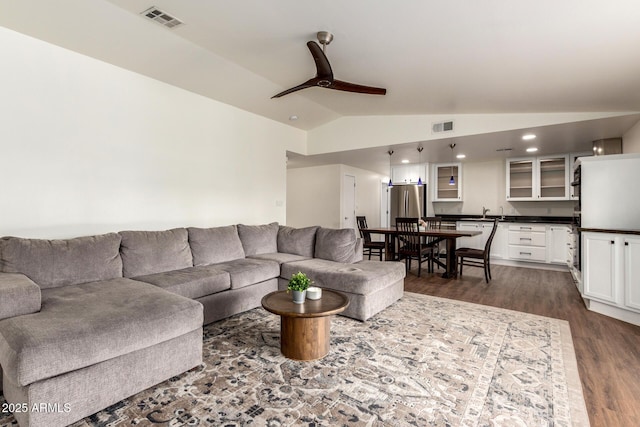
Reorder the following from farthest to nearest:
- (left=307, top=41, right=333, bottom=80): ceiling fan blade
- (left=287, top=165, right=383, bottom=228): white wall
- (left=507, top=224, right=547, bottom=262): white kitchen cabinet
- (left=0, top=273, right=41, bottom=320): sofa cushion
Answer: (left=287, top=165, right=383, bottom=228): white wall
(left=507, top=224, right=547, bottom=262): white kitchen cabinet
(left=307, top=41, right=333, bottom=80): ceiling fan blade
(left=0, top=273, right=41, bottom=320): sofa cushion

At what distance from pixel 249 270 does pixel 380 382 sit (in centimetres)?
190

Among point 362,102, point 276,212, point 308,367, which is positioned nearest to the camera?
point 308,367

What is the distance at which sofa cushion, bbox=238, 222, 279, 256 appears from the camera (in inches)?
168

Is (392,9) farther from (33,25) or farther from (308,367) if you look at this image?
(33,25)

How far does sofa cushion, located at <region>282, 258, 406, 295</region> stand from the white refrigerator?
2.29 meters

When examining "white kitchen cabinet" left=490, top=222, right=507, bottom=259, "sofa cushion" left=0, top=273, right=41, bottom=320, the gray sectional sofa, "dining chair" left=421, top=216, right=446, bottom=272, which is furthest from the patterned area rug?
"white kitchen cabinet" left=490, top=222, right=507, bottom=259

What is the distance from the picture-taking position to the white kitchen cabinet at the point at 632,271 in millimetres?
3045

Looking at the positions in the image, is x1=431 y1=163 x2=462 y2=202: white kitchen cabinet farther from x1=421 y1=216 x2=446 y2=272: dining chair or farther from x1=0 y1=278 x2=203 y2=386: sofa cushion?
x1=0 y1=278 x2=203 y2=386: sofa cushion

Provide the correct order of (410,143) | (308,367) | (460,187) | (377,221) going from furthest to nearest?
(377,221), (460,187), (410,143), (308,367)

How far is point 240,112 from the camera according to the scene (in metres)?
5.01

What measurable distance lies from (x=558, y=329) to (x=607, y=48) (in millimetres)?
2439

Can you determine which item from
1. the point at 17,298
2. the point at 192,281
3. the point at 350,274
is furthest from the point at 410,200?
the point at 17,298

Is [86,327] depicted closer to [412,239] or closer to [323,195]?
[412,239]

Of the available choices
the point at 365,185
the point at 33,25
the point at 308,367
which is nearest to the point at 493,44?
the point at 308,367
